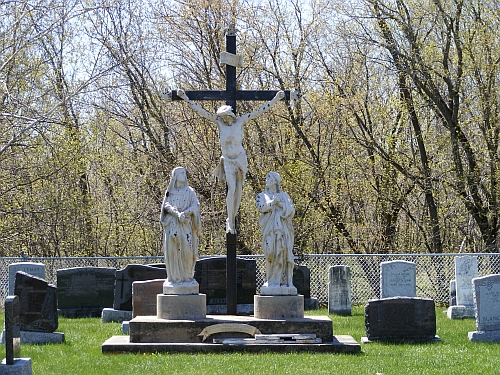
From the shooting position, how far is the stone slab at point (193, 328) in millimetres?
13664

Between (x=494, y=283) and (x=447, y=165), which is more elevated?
(x=447, y=165)

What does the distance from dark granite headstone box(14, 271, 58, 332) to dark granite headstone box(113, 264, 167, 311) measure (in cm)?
385

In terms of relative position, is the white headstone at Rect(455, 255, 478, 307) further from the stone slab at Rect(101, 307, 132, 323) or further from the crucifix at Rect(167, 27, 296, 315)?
the stone slab at Rect(101, 307, 132, 323)

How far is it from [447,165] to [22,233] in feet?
43.6

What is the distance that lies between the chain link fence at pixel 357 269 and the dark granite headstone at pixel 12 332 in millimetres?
12789

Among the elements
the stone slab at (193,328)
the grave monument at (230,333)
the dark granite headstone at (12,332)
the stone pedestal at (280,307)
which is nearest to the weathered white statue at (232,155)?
the grave monument at (230,333)

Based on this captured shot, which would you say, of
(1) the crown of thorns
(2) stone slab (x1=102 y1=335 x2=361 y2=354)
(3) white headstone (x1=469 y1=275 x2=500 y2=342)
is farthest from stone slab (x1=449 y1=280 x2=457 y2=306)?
(1) the crown of thorns

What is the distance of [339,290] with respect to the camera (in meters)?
20.2

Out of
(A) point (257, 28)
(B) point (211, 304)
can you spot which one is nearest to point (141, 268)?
(B) point (211, 304)

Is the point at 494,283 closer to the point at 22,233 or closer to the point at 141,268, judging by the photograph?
the point at 141,268

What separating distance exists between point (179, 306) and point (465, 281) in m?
8.02

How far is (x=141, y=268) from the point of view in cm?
1923

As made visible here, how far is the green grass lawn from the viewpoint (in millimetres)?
11922

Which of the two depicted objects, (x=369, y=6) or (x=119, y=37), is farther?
(x=119, y=37)
